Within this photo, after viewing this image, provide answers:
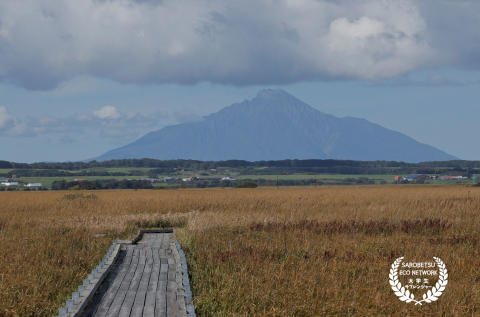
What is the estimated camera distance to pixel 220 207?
30625 mm

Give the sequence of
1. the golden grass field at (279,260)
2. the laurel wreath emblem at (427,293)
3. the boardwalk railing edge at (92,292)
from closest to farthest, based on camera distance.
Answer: the boardwalk railing edge at (92,292) → the golden grass field at (279,260) → the laurel wreath emblem at (427,293)

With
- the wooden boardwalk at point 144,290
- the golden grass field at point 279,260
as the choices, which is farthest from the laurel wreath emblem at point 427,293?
the wooden boardwalk at point 144,290

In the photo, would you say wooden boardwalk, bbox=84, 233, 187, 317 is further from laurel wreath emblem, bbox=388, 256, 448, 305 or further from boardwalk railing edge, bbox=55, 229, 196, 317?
laurel wreath emblem, bbox=388, 256, 448, 305

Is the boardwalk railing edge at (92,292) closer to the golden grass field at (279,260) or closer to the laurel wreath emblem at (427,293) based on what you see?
the golden grass field at (279,260)

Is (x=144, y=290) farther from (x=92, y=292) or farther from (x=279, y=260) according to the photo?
(x=279, y=260)

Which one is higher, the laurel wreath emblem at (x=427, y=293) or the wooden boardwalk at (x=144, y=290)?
the wooden boardwalk at (x=144, y=290)

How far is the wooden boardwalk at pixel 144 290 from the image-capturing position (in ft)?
27.8

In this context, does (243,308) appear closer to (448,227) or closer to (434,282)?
(434,282)

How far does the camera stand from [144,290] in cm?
985

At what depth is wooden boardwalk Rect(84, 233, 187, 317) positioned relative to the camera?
8477 millimetres

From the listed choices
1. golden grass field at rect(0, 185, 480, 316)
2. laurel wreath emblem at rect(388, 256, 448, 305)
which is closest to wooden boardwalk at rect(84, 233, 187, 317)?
golden grass field at rect(0, 185, 480, 316)

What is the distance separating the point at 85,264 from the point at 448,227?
55.5ft

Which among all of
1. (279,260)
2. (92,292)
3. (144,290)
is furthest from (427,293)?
(92,292)

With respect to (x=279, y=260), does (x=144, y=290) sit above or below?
above
